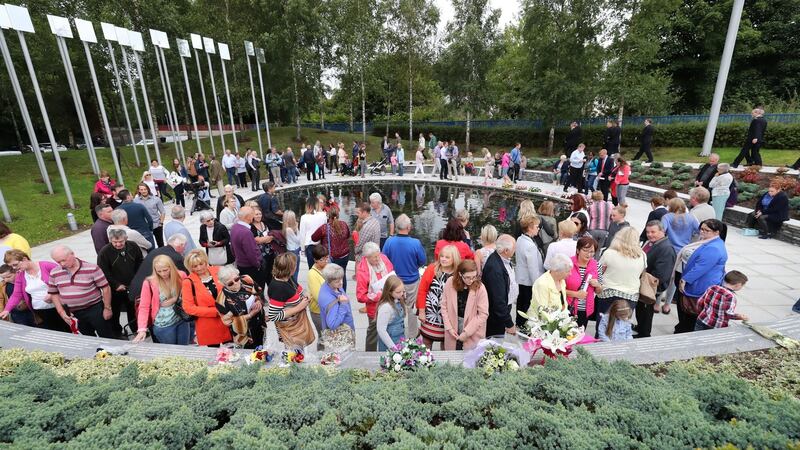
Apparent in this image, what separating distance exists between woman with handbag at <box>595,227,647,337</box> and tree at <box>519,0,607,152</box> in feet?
65.3

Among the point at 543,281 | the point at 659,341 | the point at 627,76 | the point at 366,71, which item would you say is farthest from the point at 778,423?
the point at 366,71

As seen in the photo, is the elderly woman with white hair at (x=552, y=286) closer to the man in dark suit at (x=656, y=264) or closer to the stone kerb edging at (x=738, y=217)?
the man in dark suit at (x=656, y=264)

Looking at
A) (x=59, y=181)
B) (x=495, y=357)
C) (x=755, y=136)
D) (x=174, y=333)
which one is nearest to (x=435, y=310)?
(x=495, y=357)

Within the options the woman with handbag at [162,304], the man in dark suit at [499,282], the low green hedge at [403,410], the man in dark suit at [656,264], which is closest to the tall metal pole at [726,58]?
the man in dark suit at [656,264]

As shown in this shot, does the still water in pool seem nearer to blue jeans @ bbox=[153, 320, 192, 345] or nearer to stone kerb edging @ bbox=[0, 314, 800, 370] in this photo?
stone kerb edging @ bbox=[0, 314, 800, 370]

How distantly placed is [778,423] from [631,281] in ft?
6.15

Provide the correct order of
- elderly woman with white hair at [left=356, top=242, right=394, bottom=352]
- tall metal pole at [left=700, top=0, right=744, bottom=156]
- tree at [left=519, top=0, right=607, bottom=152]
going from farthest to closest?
tree at [left=519, top=0, right=607, bottom=152] → tall metal pole at [left=700, top=0, right=744, bottom=156] → elderly woman with white hair at [left=356, top=242, right=394, bottom=352]

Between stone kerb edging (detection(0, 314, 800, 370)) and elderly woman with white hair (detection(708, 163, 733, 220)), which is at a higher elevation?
elderly woman with white hair (detection(708, 163, 733, 220))

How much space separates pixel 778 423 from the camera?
96.2 inches

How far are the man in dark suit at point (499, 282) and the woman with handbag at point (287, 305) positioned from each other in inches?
77.1

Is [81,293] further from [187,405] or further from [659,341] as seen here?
[659,341]

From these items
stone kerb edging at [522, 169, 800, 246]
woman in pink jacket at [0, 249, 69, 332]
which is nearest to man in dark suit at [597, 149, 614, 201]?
stone kerb edging at [522, 169, 800, 246]

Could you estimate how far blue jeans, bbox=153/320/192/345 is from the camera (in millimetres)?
4109

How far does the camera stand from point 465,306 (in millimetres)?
3781
